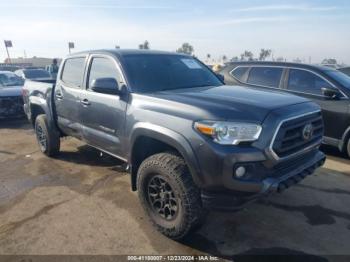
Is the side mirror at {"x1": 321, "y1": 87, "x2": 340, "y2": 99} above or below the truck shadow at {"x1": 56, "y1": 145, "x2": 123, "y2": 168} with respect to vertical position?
above

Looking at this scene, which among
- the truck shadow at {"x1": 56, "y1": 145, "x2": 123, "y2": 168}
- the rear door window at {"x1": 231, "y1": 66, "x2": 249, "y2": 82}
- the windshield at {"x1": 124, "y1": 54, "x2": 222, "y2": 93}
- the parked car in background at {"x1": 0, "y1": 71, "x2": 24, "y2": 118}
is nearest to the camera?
the windshield at {"x1": 124, "y1": 54, "x2": 222, "y2": 93}

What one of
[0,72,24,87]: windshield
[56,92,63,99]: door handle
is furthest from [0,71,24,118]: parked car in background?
[56,92,63,99]: door handle

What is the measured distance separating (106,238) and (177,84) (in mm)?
1972

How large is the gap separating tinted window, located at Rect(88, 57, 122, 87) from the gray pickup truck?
0.04 ft

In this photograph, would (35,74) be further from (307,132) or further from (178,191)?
(307,132)

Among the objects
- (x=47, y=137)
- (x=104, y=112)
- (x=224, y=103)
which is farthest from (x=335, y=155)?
(x=47, y=137)

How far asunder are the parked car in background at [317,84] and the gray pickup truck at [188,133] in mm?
2346

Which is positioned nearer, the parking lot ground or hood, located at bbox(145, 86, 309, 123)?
hood, located at bbox(145, 86, 309, 123)

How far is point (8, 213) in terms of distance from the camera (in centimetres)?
391

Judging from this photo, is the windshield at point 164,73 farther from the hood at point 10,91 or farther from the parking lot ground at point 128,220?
the hood at point 10,91

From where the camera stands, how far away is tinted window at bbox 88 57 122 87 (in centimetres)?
392

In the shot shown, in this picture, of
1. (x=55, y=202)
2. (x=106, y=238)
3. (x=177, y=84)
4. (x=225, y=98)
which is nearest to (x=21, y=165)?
(x=55, y=202)

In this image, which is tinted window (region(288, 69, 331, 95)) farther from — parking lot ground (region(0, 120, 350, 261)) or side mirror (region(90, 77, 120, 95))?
side mirror (region(90, 77, 120, 95))

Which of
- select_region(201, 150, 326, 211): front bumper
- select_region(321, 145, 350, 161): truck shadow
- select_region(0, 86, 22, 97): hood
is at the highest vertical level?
select_region(201, 150, 326, 211): front bumper
